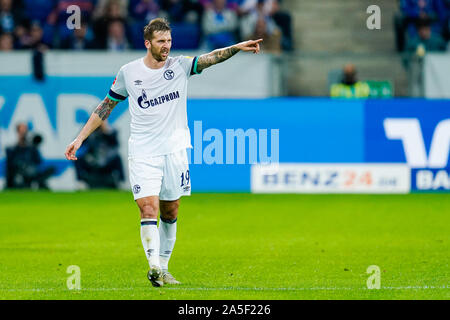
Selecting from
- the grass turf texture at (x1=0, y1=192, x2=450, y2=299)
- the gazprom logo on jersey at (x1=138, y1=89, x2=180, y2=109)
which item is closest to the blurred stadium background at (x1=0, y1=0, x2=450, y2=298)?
the grass turf texture at (x1=0, y1=192, x2=450, y2=299)

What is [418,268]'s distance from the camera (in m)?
10.6

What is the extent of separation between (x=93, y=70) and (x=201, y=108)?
2340 mm

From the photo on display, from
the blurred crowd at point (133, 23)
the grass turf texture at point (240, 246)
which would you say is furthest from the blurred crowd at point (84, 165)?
the blurred crowd at point (133, 23)

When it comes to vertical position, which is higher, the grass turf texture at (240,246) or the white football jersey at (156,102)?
the white football jersey at (156,102)

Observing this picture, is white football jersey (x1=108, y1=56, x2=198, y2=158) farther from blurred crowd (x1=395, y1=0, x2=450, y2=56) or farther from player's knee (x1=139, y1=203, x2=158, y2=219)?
blurred crowd (x1=395, y1=0, x2=450, y2=56)

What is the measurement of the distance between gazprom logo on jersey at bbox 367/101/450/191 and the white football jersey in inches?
414

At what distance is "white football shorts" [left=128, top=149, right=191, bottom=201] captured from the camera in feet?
30.8

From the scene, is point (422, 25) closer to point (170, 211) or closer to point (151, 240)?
point (170, 211)

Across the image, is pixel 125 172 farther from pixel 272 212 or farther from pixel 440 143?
pixel 440 143

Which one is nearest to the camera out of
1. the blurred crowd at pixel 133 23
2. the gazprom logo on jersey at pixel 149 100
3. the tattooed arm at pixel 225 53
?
the tattooed arm at pixel 225 53

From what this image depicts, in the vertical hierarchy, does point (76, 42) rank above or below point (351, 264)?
above

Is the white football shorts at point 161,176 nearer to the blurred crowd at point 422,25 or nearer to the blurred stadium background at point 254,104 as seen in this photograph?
the blurred stadium background at point 254,104

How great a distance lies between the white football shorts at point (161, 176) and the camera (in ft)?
30.8
